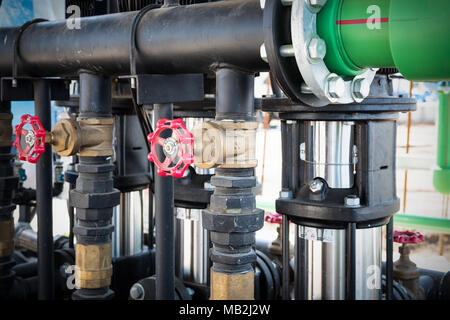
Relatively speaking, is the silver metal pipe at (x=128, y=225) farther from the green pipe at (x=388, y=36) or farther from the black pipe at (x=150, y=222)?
the green pipe at (x=388, y=36)

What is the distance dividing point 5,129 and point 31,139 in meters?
0.56

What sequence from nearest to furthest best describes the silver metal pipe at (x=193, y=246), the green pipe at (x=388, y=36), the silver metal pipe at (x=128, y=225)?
the green pipe at (x=388, y=36) < the silver metal pipe at (x=193, y=246) < the silver metal pipe at (x=128, y=225)

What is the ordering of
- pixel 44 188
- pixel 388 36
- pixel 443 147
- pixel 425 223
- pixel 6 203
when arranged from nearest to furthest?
pixel 388 36 < pixel 44 188 < pixel 6 203 < pixel 425 223 < pixel 443 147

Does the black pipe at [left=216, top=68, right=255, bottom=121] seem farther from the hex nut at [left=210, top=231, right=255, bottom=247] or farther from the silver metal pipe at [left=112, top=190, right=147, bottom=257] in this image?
the silver metal pipe at [left=112, top=190, right=147, bottom=257]

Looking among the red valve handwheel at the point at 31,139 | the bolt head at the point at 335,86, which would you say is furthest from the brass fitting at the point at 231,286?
the red valve handwheel at the point at 31,139

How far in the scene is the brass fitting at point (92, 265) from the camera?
1.56 metres

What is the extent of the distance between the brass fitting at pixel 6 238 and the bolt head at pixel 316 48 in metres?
1.41

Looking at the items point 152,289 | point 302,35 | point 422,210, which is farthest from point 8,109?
point 422,210

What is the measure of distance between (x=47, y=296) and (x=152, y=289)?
1.14 feet

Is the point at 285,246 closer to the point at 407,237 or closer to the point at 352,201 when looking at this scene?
the point at 352,201

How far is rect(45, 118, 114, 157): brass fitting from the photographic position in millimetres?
1445

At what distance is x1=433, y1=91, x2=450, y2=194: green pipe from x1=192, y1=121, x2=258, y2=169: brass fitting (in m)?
3.20

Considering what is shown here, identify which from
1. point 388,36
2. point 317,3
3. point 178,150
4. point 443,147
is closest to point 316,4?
point 317,3

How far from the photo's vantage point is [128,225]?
2.27 m
